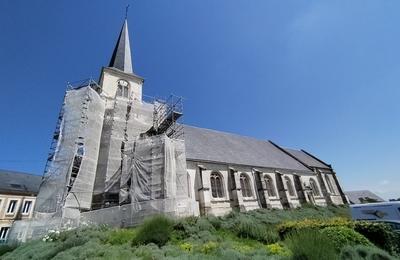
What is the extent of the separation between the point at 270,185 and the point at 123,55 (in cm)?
2096

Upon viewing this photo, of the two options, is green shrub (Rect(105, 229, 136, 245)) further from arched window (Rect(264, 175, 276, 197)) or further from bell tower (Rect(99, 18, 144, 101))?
arched window (Rect(264, 175, 276, 197))

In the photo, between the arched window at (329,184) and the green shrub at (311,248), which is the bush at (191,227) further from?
the arched window at (329,184)

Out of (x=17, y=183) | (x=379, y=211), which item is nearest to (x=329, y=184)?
(x=379, y=211)

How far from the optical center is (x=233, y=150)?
24.4 meters

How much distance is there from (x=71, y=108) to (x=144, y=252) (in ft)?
40.8

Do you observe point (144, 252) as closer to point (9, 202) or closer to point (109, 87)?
point (109, 87)

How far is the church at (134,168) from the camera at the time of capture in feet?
42.2

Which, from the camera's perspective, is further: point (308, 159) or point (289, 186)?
point (308, 159)

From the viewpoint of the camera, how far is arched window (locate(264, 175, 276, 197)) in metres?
22.0

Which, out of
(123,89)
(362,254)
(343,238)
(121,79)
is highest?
(121,79)

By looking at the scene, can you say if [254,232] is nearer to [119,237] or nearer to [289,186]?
[119,237]

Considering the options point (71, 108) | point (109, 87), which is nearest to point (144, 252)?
point (71, 108)

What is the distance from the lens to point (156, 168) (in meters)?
14.0

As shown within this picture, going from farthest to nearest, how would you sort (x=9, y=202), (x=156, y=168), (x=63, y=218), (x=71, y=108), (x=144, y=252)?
1. (x=9, y=202)
2. (x=71, y=108)
3. (x=156, y=168)
4. (x=63, y=218)
5. (x=144, y=252)
